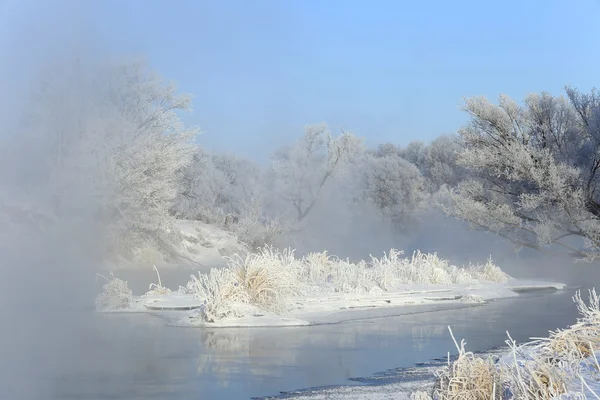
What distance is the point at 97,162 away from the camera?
26203 millimetres

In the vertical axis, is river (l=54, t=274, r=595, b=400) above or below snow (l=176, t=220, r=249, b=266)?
below

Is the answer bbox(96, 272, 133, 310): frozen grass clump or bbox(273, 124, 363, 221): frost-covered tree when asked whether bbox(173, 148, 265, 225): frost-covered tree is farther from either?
bbox(96, 272, 133, 310): frozen grass clump

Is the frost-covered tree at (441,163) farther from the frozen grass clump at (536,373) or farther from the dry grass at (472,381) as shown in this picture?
the dry grass at (472,381)

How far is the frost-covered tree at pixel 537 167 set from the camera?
17781mm

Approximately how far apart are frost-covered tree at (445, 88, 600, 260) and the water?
13.3ft

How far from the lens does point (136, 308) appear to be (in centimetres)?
1448

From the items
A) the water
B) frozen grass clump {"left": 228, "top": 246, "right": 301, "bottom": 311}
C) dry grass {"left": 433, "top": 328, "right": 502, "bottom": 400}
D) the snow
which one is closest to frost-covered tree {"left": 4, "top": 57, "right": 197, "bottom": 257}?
the snow

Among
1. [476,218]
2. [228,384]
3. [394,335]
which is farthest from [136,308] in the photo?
[476,218]

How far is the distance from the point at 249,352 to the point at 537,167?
37.1 ft

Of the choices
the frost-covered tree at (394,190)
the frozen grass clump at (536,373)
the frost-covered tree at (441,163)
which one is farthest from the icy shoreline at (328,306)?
the frost-covered tree at (441,163)

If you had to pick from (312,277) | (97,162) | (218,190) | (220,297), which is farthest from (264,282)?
(218,190)

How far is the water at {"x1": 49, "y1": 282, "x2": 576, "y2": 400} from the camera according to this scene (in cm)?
732

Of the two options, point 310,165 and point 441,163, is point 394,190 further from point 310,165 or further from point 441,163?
point 441,163

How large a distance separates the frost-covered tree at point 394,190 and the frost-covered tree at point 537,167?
75.2 ft
